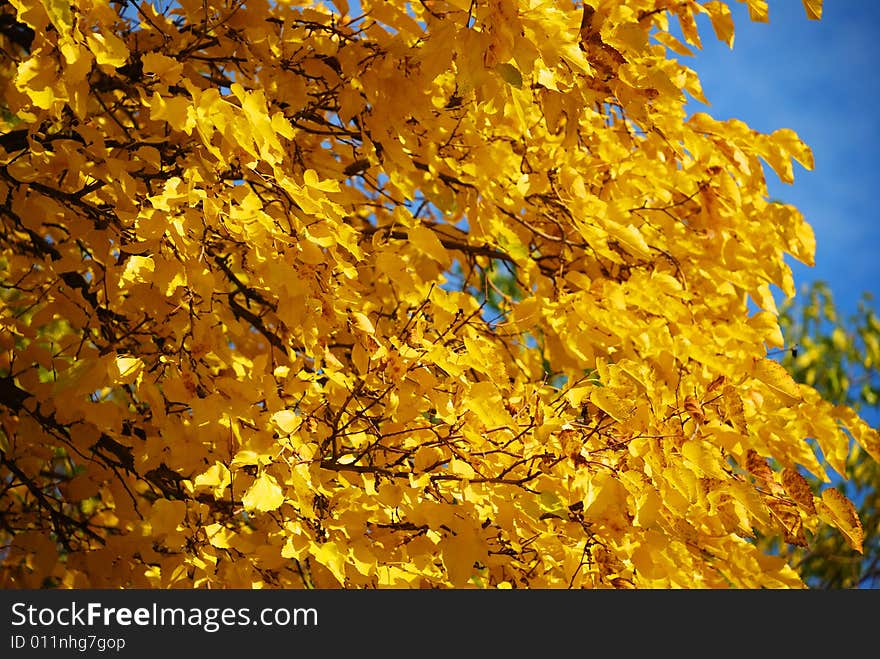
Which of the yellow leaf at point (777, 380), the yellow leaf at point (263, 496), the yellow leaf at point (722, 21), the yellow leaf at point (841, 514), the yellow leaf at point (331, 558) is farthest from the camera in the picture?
the yellow leaf at point (722, 21)

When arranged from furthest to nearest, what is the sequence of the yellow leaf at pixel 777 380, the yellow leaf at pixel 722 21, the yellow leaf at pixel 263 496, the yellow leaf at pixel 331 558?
the yellow leaf at pixel 722 21 → the yellow leaf at pixel 777 380 → the yellow leaf at pixel 331 558 → the yellow leaf at pixel 263 496

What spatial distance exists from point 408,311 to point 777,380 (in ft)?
3.20

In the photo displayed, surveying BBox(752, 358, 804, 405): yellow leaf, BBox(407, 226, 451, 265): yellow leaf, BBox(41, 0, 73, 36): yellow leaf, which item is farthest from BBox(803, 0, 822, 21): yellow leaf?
BBox(41, 0, 73, 36): yellow leaf

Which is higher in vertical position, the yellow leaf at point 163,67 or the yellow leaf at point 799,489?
the yellow leaf at point 163,67

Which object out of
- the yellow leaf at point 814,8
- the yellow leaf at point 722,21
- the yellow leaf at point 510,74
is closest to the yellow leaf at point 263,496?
the yellow leaf at point 510,74

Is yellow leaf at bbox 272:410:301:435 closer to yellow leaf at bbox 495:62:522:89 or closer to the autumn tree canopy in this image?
the autumn tree canopy

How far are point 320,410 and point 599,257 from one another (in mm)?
1121

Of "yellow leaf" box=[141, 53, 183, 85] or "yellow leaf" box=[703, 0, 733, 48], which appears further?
"yellow leaf" box=[703, 0, 733, 48]

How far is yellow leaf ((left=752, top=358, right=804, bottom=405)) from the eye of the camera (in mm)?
1792

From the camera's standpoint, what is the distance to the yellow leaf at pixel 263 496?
1429 millimetres

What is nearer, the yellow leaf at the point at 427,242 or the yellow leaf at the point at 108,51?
the yellow leaf at the point at 108,51

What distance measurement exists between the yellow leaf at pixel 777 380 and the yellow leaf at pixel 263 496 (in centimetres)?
99

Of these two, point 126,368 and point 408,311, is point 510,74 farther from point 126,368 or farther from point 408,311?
point 408,311

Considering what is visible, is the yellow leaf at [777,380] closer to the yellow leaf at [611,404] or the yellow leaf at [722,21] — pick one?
the yellow leaf at [611,404]
